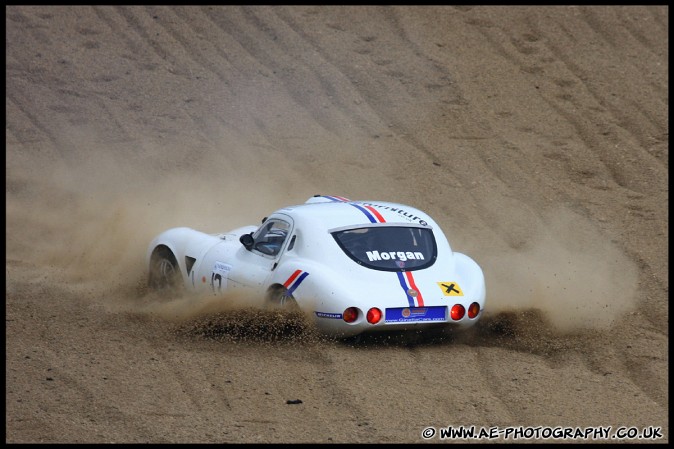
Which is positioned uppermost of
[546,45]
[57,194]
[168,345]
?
[546,45]

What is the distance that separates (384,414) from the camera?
854 cm

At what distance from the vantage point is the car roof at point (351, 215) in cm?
1095

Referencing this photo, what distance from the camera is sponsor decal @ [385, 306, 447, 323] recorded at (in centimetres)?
1005

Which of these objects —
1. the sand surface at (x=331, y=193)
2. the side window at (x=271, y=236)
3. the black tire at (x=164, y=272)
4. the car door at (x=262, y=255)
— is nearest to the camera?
the sand surface at (x=331, y=193)

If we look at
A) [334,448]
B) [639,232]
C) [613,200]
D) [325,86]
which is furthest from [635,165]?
[334,448]

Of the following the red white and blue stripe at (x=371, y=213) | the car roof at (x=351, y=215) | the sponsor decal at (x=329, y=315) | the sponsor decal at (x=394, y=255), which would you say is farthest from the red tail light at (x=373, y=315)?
the red white and blue stripe at (x=371, y=213)

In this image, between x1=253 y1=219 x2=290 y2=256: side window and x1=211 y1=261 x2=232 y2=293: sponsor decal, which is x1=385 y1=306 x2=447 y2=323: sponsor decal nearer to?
x1=253 y1=219 x2=290 y2=256: side window

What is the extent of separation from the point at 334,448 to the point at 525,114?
13.0m

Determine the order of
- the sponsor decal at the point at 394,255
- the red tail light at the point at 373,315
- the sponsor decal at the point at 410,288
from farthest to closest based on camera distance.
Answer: the sponsor decal at the point at 394,255 → the sponsor decal at the point at 410,288 → the red tail light at the point at 373,315

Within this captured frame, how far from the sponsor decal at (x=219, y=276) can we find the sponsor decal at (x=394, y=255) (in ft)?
5.54

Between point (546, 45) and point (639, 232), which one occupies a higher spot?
point (546, 45)

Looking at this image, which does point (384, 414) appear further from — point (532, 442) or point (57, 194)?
point (57, 194)

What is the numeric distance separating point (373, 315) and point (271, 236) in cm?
193

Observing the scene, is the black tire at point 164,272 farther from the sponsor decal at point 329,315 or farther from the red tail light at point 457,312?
the red tail light at point 457,312
